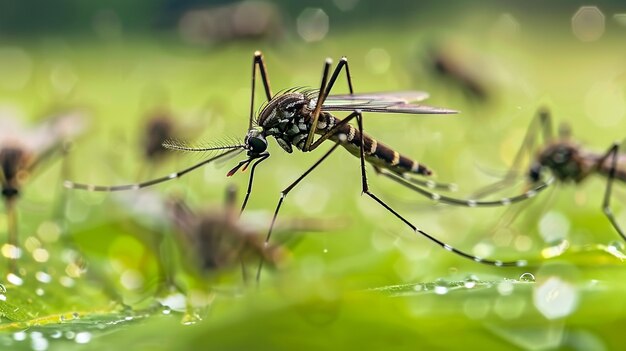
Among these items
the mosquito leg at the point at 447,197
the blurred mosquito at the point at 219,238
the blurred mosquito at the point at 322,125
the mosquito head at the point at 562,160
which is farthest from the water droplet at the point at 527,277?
the mosquito head at the point at 562,160

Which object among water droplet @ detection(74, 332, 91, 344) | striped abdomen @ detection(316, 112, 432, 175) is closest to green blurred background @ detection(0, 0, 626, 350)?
water droplet @ detection(74, 332, 91, 344)

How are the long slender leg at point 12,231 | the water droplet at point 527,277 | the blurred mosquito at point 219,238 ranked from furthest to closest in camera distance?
the blurred mosquito at point 219,238 → the long slender leg at point 12,231 → the water droplet at point 527,277

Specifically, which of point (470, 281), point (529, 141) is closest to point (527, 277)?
point (470, 281)

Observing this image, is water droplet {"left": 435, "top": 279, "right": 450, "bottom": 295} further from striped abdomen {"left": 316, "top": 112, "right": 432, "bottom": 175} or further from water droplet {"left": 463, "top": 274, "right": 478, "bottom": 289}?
striped abdomen {"left": 316, "top": 112, "right": 432, "bottom": 175}

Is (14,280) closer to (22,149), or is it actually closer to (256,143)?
(256,143)

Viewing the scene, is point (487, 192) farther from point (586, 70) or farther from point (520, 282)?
point (586, 70)

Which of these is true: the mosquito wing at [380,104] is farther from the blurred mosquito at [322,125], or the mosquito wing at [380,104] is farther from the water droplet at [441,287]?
the water droplet at [441,287]

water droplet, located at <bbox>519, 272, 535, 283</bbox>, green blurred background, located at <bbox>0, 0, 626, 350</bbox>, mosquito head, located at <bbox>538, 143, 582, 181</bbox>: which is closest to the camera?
green blurred background, located at <bbox>0, 0, 626, 350</bbox>
